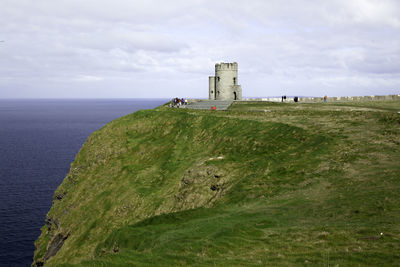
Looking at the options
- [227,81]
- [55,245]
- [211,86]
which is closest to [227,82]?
[227,81]

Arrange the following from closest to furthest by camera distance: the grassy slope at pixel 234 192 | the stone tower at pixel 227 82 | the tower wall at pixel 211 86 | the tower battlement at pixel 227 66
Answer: the grassy slope at pixel 234 192 → the tower battlement at pixel 227 66 → the stone tower at pixel 227 82 → the tower wall at pixel 211 86

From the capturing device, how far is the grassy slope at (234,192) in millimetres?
14445

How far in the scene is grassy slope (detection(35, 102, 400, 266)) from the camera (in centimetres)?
1445

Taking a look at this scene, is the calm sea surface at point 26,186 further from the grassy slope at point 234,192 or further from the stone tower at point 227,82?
the stone tower at point 227,82

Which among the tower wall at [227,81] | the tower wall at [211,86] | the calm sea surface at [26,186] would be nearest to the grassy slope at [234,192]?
the calm sea surface at [26,186]

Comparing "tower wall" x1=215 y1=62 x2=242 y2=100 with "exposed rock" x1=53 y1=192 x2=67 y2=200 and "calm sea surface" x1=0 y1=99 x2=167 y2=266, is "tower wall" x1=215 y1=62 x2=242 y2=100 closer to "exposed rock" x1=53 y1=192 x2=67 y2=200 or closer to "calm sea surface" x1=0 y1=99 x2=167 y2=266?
"exposed rock" x1=53 y1=192 x2=67 y2=200

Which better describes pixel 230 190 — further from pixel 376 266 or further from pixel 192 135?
pixel 192 135

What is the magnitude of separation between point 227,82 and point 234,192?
56.4m

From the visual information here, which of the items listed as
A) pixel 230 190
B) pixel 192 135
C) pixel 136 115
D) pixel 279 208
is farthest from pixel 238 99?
pixel 279 208

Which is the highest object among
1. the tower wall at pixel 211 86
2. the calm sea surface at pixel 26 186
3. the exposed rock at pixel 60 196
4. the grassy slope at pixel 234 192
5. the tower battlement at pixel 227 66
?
the tower battlement at pixel 227 66

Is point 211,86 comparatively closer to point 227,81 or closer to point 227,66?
point 227,81

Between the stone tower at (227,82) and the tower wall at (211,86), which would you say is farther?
the tower wall at (211,86)

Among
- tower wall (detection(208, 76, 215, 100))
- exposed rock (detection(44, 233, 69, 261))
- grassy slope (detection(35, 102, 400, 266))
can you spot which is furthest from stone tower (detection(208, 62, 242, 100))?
exposed rock (detection(44, 233, 69, 261))

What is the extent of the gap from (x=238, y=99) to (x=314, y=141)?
1983 inches
